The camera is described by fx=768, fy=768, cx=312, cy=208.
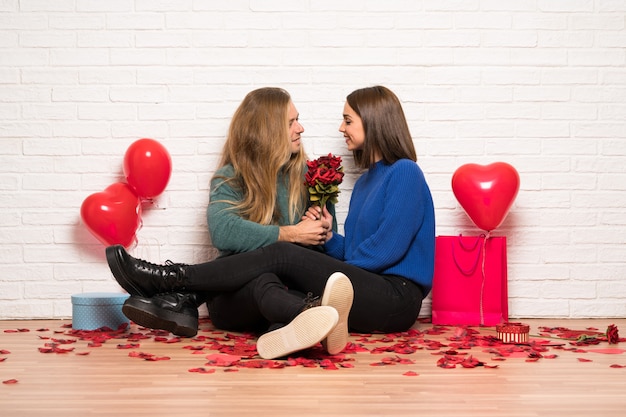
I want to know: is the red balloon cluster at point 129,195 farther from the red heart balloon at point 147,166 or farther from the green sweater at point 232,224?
the green sweater at point 232,224

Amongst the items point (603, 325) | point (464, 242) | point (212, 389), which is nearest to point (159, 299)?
point (212, 389)

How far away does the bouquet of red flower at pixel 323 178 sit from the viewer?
10.3 ft

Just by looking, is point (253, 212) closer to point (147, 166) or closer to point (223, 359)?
point (147, 166)

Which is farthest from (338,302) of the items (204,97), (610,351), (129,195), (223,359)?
(204,97)

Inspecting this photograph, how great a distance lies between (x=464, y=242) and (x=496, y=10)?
1.14 m

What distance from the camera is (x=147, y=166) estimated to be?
3.33 m

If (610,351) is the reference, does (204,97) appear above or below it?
above

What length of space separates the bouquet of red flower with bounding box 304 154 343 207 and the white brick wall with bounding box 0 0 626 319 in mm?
456

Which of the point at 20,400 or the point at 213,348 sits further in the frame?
the point at 213,348

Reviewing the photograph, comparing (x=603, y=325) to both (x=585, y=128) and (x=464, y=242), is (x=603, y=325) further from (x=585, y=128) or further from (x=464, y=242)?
(x=585, y=128)

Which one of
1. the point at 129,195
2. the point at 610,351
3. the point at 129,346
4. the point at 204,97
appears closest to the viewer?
the point at 610,351

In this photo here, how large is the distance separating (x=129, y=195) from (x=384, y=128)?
45.9 inches

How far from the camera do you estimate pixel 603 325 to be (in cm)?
343

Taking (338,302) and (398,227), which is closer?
(338,302)
